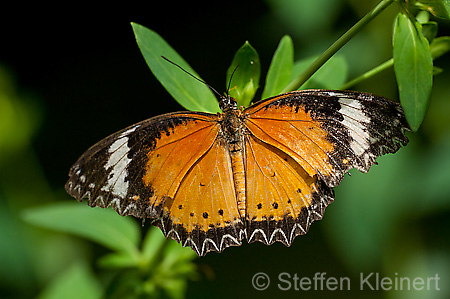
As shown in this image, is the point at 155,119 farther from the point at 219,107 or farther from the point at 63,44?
the point at 63,44

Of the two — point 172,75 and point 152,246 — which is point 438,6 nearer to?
point 172,75

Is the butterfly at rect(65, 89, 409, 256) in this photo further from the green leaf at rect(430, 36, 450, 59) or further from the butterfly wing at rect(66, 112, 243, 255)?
the green leaf at rect(430, 36, 450, 59)

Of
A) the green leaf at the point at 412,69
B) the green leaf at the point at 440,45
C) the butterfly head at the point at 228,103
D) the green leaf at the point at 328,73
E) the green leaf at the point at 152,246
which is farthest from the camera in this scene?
the green leaf at the point at 152,246

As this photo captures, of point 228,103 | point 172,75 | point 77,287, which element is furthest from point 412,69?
point 77,287

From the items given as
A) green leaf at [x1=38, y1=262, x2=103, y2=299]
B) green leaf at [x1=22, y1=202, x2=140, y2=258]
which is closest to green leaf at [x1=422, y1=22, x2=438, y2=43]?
green leaf at [x1=22, y1=202, x2=140, y2=258]

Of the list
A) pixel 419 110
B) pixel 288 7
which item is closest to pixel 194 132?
pixel 419 110

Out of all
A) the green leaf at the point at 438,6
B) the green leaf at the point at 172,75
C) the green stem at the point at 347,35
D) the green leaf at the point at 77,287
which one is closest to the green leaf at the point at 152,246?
the green leaf at the point at 77,287

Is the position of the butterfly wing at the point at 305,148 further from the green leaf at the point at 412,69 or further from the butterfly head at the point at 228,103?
the green leaf at the point at 412,69
